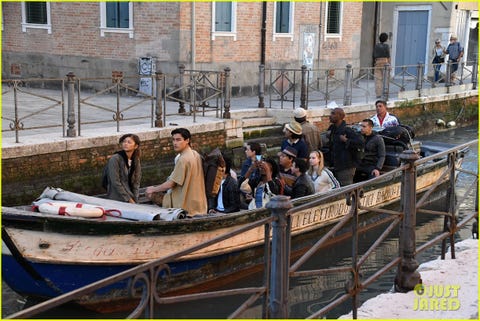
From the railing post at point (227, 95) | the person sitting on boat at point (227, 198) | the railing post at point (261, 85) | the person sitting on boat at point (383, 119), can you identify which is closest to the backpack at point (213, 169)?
the person sitting on boat at point (227, 198)

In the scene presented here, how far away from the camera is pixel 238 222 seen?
8.35m

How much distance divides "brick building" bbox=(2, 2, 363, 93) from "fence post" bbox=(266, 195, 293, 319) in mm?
13021

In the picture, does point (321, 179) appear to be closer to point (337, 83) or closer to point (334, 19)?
point (337, 83)

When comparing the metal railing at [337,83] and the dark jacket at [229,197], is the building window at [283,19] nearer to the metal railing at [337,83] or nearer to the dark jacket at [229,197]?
the metal railing at [337,83]

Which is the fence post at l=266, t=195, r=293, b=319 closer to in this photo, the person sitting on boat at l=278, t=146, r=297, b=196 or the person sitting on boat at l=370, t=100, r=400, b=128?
the person sitting on boat at l=278, t=146, r=297, b=196

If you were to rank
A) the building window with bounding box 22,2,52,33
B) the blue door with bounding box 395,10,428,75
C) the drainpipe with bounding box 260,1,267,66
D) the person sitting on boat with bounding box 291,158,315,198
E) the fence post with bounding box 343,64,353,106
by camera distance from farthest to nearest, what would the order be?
the blue door with bounding box 395,10,428,75, the building window with bounding box 22,2,52,33, the drainpipe with bounding box 260,1,267,66, the fence post with bounding box 343,64,353,106, the person sitting on boat with bounding box 291,158,315,198

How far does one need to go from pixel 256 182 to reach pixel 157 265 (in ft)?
19.1

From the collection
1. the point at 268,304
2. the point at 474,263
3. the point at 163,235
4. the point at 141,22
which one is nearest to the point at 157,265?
the point at 268,304

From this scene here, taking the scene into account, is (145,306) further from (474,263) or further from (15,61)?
(15,61)

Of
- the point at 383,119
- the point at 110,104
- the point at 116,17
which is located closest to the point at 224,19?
the point at 116,17

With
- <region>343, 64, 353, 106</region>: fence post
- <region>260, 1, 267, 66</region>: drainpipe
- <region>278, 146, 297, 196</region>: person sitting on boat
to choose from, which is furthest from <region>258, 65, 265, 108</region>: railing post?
<region>278, 146, 297, 196</region>: person sitting on boat

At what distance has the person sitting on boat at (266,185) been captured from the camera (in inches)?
332

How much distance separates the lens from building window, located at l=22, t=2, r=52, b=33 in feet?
62.3

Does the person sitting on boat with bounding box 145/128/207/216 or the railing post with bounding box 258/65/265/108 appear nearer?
the person sitting on boat with bounding box 145/128/207/216
